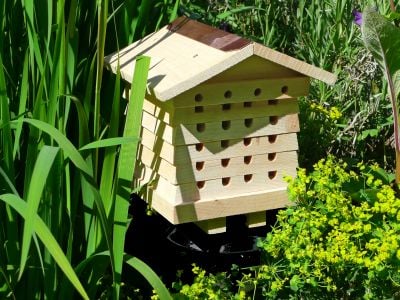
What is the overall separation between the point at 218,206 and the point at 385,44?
88 cm

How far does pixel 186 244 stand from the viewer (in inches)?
102

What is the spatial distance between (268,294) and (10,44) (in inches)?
42.3

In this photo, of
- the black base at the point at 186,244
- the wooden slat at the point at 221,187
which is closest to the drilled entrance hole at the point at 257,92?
the wooden slat at the point at 221,187

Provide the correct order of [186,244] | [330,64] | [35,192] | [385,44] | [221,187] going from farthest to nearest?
1. [330,64]
2. [385,44]
3. [186,244]
4. [221,187]
5. [35,192]

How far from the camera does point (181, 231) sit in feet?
8.75

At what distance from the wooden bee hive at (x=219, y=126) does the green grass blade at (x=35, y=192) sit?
0.52 meters

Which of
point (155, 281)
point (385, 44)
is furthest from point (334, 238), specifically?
point (385, 44)

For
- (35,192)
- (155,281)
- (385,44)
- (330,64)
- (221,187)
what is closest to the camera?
(35,192)

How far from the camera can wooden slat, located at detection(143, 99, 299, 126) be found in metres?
2.35

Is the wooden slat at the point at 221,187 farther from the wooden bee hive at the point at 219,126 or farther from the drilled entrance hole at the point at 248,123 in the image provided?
the drilled entrance hole at the point at 248,123

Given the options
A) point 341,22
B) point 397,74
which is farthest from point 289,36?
point 397,74

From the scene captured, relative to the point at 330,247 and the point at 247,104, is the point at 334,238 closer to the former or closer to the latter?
the point at 330,247

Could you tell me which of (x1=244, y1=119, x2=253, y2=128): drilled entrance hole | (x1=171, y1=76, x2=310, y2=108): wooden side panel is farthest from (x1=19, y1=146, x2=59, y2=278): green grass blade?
(x1=244, y1=119, x2=253, y2=128): drilled entrance hole

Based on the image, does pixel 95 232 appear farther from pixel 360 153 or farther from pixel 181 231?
pixel 360 153
